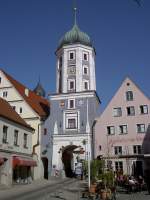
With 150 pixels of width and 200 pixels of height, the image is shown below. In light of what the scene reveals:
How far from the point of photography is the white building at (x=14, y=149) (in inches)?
1262

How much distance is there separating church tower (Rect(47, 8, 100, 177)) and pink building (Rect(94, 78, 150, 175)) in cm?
242

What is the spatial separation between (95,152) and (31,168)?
9.08 m

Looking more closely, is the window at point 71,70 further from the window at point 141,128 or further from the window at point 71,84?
the window at point 141,128

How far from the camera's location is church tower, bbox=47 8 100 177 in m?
42.7

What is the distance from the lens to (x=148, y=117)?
126 feet

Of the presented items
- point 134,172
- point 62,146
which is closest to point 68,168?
point 62,146

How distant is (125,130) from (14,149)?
14.7m

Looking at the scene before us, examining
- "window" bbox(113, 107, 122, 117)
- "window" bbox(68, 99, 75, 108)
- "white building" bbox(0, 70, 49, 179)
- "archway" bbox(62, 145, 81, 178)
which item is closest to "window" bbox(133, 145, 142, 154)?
"window" bbox(113, 107, 122, 117)

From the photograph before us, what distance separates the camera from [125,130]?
39.1m

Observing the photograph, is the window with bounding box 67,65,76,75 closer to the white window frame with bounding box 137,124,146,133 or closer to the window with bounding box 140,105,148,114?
the window with bounding box 140,105,148,114

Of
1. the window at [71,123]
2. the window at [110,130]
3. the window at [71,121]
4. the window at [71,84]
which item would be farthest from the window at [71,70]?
the window at [110,130]

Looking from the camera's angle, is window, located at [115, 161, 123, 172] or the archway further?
the archway

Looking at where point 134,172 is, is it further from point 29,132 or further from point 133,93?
point 29,132

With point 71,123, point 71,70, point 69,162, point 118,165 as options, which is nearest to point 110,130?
point 118,165
